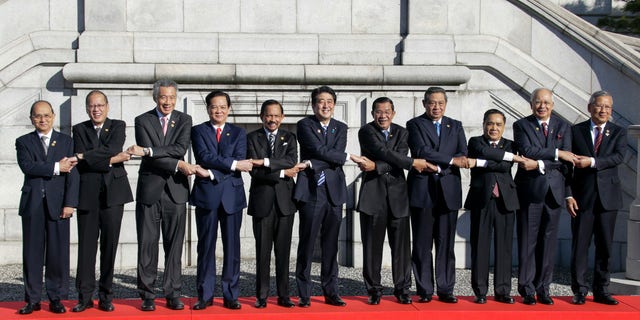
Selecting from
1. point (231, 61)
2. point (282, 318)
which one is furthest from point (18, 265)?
point (282, 318)

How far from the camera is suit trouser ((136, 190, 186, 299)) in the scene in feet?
27.0

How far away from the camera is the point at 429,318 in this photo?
8164 mm

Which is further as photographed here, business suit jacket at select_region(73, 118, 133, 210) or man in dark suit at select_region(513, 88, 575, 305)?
man in dark suit at select_region(513, 88, 575, 305)

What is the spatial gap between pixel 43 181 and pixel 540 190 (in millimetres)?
4288

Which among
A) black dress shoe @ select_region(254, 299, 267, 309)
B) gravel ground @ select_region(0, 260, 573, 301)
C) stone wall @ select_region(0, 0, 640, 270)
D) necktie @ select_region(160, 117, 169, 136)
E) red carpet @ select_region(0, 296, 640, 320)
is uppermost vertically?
stone wall @ select_region(0, 0, 640, 270)

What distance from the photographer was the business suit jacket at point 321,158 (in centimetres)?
842

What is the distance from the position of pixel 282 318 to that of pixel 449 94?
433 centimetres

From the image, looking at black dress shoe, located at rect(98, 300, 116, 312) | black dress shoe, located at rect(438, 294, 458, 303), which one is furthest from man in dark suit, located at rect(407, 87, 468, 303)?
black dress shoe, located at rect(98, 300, 116, 312)

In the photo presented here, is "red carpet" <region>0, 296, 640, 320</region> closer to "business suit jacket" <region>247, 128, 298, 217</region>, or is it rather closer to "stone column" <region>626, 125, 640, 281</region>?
"business suit jacket" <region>247, 128, 298, 217</region>

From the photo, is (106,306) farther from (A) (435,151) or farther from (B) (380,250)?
(A) (435,151)

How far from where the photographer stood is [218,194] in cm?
831

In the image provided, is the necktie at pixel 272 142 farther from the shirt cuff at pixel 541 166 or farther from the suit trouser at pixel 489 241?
the shirt cuff at pixel 541 166

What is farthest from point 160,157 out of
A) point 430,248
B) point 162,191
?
point 430,248

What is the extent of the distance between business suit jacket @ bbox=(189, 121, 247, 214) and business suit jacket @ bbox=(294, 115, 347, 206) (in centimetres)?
53
